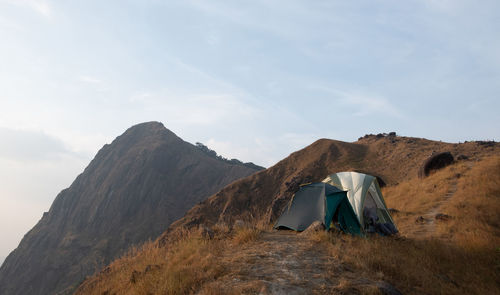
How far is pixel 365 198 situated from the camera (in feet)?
40.3

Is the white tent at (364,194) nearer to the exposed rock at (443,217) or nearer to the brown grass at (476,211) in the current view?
the exposed rock at (443,217)

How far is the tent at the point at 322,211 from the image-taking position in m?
10.4

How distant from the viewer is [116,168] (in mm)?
87000

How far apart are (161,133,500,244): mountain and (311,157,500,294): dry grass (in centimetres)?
1828

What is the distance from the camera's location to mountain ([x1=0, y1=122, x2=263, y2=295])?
60281mm

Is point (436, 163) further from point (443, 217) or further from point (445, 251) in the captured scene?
point (445, 251)

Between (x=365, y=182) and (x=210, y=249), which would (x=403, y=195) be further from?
(x=210, y=249)

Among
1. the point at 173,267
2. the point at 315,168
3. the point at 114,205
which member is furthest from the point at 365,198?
the point at 114,205

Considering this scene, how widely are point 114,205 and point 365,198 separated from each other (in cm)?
7649

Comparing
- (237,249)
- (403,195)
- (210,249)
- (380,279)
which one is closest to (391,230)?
(380,279)

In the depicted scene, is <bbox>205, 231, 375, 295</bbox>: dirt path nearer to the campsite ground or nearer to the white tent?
the campsite ground

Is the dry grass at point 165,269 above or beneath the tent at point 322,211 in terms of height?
beneath

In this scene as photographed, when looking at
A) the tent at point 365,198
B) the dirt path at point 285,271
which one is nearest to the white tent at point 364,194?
the tent at point 365,198

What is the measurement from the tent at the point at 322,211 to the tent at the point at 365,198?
0.82 m
